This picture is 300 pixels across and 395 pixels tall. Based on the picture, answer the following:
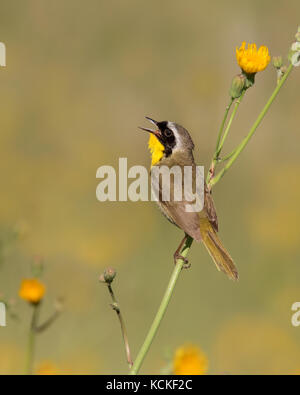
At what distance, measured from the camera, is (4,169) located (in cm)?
926

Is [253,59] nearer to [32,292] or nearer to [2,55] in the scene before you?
[32,292]

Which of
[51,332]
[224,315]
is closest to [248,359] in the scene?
[224,315]

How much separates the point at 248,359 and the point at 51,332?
5.93ft

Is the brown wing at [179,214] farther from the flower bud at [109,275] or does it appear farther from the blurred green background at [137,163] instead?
the flower bud at [109,275]

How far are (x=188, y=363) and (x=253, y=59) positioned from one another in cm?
180

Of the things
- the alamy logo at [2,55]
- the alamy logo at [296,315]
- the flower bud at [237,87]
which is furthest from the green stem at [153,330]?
the alamy logo at [2,55]

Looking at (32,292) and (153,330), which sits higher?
(32,292)

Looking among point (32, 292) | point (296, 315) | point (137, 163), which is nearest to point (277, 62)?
point (32, 292)

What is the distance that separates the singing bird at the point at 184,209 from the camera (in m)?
4.32

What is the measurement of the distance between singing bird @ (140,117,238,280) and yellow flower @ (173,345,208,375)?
1.25 metres

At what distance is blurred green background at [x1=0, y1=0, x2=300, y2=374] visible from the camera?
6.48 metres

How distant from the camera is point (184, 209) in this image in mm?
4629

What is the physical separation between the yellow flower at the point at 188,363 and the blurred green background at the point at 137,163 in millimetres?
2526
